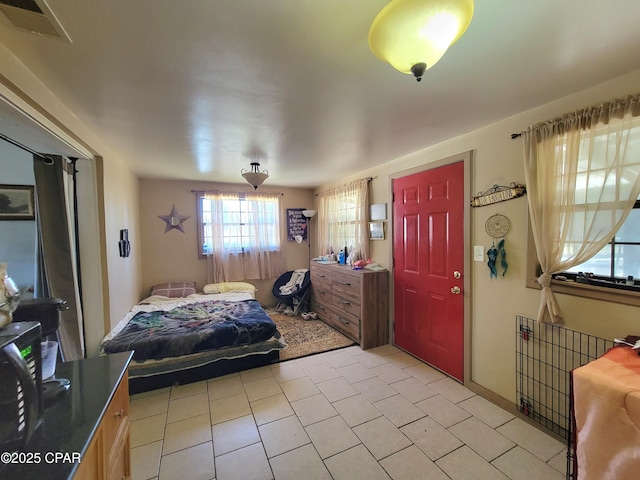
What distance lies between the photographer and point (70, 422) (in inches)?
36.1

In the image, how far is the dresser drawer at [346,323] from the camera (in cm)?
347

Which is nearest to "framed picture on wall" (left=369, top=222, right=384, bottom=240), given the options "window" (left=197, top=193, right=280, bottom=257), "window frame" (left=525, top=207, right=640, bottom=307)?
"window frame" (left=525, top=207, right=640, bottom=307)

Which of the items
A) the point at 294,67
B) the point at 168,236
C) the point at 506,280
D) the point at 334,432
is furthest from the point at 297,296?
→ the point at 294,67

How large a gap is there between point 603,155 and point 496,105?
0.71 m

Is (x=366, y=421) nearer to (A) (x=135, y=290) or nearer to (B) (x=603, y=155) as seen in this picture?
(B) (x=603, y=155)

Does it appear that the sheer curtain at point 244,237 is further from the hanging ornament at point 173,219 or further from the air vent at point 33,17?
the air vent at point 33,17

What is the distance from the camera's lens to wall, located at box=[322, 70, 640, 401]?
5.58 feet

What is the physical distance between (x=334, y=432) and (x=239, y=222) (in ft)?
12.8

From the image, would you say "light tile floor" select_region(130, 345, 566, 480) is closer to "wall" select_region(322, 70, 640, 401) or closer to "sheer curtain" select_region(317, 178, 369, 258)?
"wall" select_region(322, 70, 640, 401)

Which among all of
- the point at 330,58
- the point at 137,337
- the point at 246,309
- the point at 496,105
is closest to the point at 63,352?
the point at 137,337

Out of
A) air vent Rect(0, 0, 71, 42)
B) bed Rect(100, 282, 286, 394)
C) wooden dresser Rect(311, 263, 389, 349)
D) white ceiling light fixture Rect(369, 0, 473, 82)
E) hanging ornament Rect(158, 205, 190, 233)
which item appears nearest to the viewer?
white ceiling light fixture Rect(369, 0, 473, 82)

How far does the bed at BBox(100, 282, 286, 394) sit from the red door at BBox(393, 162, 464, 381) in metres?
1.57

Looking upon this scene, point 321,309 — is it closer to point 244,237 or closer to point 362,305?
point 362,305

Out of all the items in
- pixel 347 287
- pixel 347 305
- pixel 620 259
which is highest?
pixel 620 259
